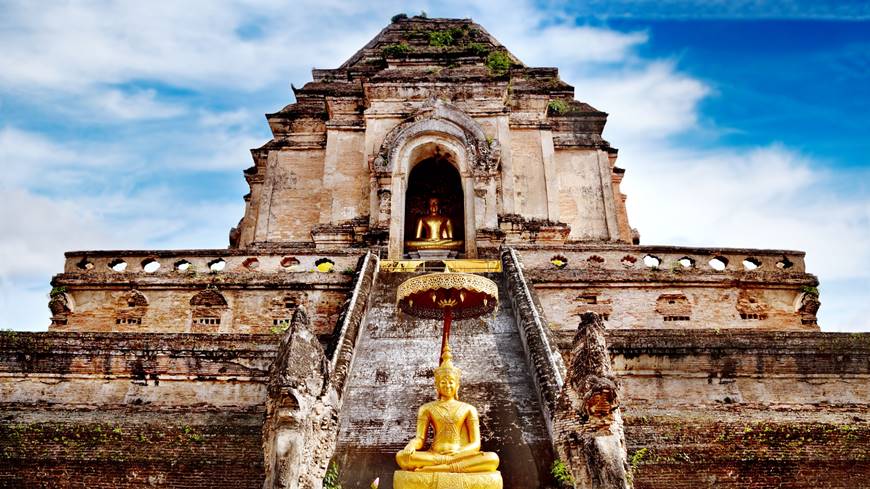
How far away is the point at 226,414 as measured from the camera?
1055 centimetres

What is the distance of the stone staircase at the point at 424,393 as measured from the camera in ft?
26.7

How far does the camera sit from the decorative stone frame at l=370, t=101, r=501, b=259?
58.5 feet

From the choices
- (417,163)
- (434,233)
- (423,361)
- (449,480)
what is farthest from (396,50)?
(449,480)

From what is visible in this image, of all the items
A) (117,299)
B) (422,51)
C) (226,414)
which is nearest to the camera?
(226,414)

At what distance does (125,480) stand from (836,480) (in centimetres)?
899

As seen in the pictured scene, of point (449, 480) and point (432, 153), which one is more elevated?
point (432, 153)

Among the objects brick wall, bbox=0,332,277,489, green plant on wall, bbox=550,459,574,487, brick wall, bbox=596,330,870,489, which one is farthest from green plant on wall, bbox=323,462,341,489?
brick wall, bbox=596,330,870,489

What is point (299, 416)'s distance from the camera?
7203 millimetres

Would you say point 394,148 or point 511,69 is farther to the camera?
point 511,69

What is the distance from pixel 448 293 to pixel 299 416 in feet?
7.73

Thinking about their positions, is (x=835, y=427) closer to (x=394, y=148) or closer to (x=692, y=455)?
(x=692, y=455)

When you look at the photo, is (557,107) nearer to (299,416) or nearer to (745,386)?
(745,386)

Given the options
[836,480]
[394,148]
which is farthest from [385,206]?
[836,480]

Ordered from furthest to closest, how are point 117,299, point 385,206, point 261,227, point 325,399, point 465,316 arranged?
point 261,227, point 385,206, point 117,299, point 465,316, point 325,399
